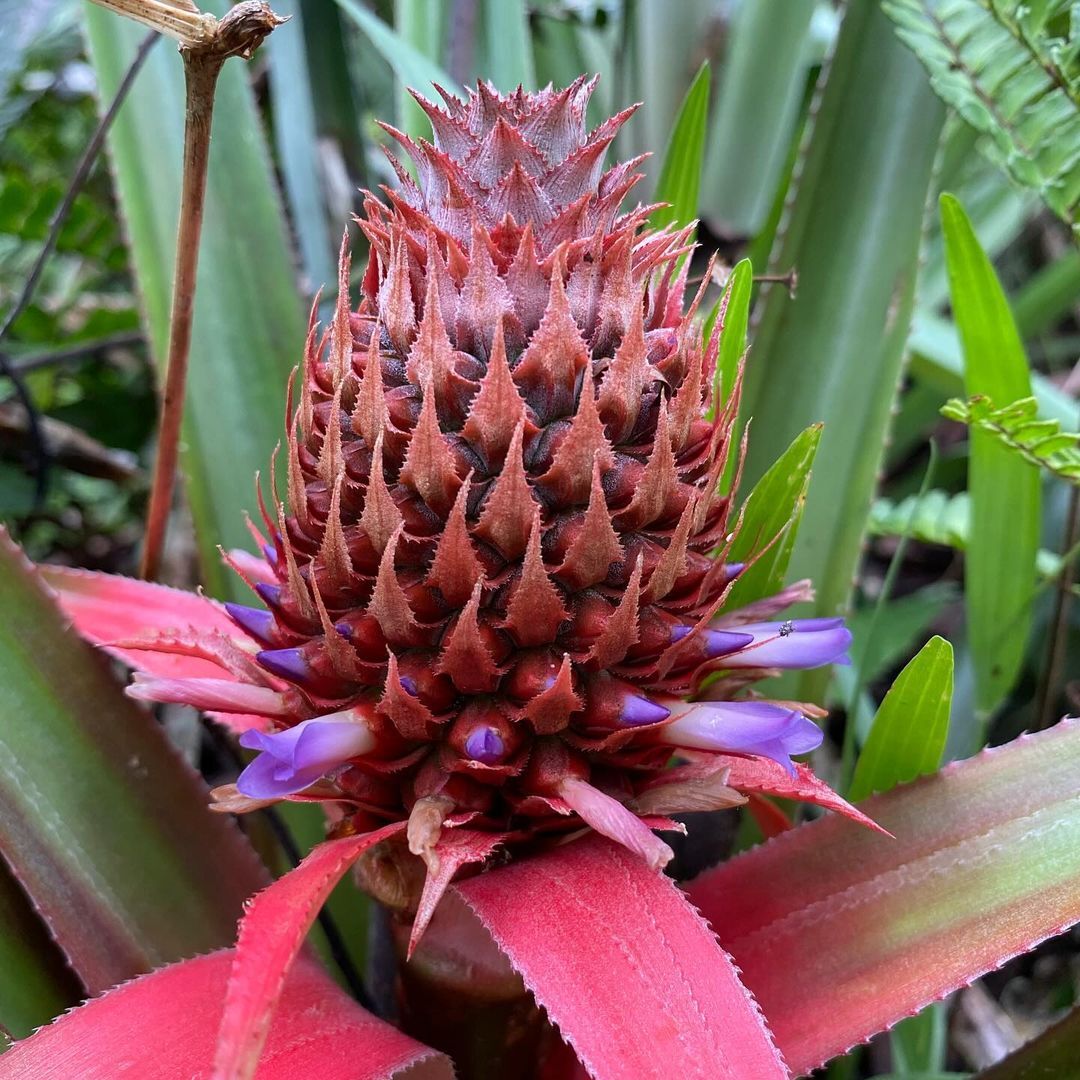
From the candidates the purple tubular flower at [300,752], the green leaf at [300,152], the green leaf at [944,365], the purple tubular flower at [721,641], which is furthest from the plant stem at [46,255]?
the green leaf at [944,365]

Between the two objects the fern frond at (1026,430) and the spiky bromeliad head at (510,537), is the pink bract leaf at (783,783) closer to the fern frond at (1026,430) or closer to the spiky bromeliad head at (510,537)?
the spiky bromeliad head at (510,537)

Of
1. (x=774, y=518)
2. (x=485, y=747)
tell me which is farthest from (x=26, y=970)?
(x=774, y=518)

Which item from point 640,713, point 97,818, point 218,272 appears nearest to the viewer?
point 640,713

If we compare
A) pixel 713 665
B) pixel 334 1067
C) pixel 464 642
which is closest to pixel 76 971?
pixel 334 1067

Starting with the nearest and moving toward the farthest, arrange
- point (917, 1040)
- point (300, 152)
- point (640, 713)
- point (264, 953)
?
1. point (264, 953)
2. point (640, 713)
3. point (917, 1040)
4. point (300, 152)

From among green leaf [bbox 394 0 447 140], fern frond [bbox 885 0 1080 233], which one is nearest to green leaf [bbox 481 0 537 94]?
green leaf [bbox 394 0 447 140]

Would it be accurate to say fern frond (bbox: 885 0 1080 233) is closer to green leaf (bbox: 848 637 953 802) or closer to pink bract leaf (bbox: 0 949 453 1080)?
green leaf (bbox: 848 637 953 802)

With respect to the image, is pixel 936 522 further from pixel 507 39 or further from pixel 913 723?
pixel 507 39
